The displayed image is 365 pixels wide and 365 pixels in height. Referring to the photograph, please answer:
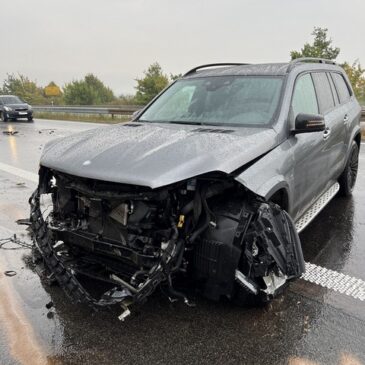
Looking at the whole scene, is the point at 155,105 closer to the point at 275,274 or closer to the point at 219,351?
the point at 275,274

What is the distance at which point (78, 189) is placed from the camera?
3076 millimetres

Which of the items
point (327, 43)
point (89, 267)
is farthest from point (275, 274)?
point (327, 43)

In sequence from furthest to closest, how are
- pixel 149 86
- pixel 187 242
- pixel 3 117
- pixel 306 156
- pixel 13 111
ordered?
pixel 149 86 → pixel 3 117 → pixel 13 111 → pixel 306 156 → pixel 187 242

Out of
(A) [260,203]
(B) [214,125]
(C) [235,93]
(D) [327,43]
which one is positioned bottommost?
(A) [260,203]

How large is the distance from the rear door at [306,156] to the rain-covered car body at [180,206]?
31 millimetres

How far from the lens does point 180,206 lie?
2.87 m

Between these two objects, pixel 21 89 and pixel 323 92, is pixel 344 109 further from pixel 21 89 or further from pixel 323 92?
pixel 21 89

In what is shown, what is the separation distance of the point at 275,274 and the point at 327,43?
32402mm

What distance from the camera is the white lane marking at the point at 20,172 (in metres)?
7.68

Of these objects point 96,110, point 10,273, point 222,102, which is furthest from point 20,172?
point 96,110

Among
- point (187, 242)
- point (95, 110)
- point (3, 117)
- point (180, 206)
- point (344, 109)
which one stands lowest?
point (3, 117)

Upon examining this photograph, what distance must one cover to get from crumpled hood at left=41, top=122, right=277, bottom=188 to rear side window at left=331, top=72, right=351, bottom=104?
7.96ft

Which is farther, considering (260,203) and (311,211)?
(311,211)

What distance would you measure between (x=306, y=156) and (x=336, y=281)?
1164 millimetres
